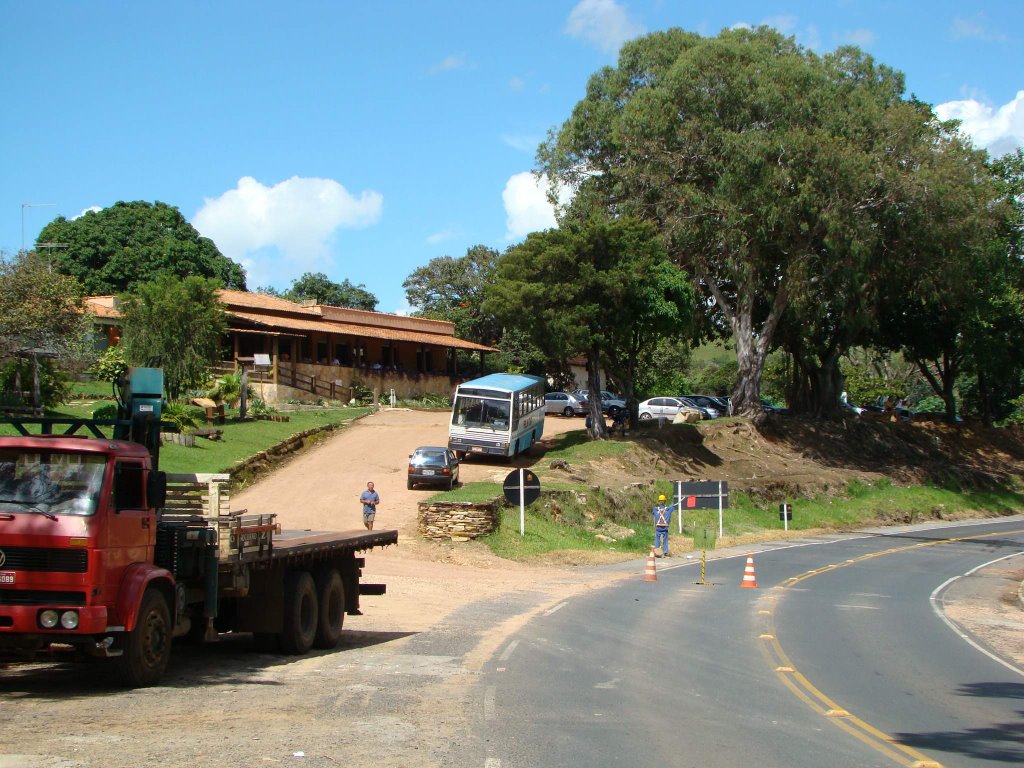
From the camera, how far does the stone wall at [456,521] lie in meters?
29.8

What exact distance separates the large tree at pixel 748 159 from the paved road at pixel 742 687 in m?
25.7

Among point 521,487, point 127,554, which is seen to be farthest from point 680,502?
point 127,554

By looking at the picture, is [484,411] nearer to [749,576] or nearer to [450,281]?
[749,576]

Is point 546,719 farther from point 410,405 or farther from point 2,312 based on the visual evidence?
point 410,405

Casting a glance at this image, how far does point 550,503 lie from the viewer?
3425 cm

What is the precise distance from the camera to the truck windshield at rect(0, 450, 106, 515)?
33.4ft

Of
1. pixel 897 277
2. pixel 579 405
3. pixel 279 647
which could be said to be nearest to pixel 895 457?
pixel 897 277

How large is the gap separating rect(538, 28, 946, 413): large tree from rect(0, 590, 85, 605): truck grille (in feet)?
132

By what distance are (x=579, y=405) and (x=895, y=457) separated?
1794cm

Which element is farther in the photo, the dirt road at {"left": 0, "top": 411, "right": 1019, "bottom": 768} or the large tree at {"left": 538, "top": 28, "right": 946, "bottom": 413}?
the large tree at {"left": 538, "top": 28, "right": 946, "bottom": 413}

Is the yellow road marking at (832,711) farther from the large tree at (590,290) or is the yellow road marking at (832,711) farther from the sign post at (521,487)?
the large tree at (590,290)

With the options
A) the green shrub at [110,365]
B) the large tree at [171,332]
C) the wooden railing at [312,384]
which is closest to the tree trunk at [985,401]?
the wooden railing at [312,384]

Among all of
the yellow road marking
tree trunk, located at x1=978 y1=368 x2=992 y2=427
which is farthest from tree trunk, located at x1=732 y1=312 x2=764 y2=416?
the yellow road marking

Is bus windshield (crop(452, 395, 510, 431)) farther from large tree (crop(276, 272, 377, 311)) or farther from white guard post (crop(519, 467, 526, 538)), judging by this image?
large tree (crop(276, 272, 377, 311))
